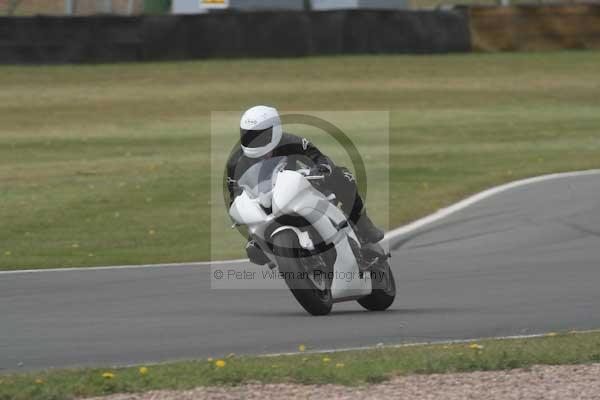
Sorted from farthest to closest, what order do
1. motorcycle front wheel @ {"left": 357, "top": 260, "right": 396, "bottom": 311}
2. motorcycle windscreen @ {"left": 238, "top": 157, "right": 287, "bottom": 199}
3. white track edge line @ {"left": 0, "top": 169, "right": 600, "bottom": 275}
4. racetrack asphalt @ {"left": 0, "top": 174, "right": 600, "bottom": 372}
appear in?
white track edge line @ {"left": 0, "top": 169, "right": 600, "bottom": 275} → motorcycle front wheel @ {"left": 357, "top": 260, "right": 396, "bottom": 311} → motorcycle windscreen @ {"left": 238, "top": 157, "right": 287, "bottom": 199} → racetrack asphalt @ {"left": 0, "top": 174, "right": 600, "bottom": 372}

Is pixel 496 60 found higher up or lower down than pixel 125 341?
higher up

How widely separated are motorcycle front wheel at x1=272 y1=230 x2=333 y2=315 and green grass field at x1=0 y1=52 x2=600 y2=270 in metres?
4.14

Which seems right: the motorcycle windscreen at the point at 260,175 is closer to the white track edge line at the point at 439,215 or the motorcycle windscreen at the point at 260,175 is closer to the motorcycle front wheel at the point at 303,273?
the motorcycle front wheel at the point at 303,273

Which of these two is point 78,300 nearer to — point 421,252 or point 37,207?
point 421,252

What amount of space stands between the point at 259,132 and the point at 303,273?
1071mm

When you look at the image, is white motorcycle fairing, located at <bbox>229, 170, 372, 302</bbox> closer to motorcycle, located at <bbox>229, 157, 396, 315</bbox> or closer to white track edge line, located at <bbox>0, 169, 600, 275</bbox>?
motorcycle, located at <bbox>229, 157, 396, 315</bbox>

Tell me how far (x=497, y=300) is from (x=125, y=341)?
330 centimetres

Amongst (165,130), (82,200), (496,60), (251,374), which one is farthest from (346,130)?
(251,374)

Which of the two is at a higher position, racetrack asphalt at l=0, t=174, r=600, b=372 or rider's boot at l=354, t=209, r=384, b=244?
rider's boot at l=354, t=209, r=384, b=244

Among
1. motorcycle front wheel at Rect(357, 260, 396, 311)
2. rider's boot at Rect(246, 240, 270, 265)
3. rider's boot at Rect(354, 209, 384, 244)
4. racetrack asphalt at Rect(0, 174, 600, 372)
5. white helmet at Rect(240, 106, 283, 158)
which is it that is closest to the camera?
racetrack asphalt at Rect(0, 174, 600, 372)

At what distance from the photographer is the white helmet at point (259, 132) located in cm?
870

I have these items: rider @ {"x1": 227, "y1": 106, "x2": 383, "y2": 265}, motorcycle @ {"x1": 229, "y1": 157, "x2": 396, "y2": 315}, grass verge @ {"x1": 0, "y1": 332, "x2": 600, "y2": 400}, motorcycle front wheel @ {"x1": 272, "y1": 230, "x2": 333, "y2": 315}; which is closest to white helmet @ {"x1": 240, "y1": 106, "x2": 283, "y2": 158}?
rider @ {"x1": 227, "y1": 106, "x2": 383, "y2": 265}

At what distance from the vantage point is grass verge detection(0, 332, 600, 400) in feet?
22.0

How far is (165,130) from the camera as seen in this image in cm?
2569
